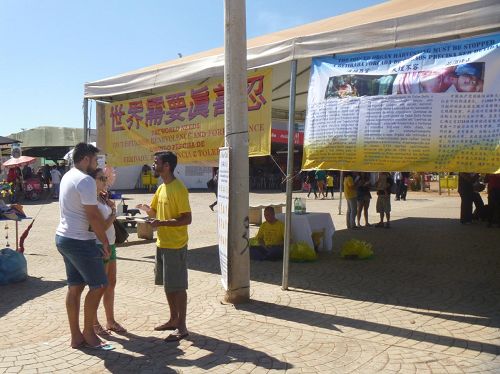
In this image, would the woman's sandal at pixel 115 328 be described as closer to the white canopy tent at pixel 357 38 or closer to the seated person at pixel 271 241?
the white canopy tent at pixel 357 38

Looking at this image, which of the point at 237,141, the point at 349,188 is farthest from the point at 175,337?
the point at 349,188

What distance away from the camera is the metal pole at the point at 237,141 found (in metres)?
5.54

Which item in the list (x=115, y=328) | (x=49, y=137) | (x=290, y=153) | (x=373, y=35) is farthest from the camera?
(x=49, y=137)

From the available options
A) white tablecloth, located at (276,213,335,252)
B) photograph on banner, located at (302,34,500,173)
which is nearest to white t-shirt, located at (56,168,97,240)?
photograph on banner, located at (302,34,500,173)

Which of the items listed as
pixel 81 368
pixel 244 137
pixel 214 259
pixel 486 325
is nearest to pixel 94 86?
pixel 214 259

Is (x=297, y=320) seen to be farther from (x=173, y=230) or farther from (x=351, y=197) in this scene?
(x=351, y=197)

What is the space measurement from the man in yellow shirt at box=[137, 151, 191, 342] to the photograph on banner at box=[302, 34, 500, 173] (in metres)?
2.01

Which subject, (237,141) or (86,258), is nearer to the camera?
(86,258)

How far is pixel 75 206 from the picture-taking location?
13.4 feet

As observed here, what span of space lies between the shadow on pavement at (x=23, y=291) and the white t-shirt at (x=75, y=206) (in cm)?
206

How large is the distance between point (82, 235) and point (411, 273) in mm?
4904

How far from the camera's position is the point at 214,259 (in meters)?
8.34

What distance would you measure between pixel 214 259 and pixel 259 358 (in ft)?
14.1

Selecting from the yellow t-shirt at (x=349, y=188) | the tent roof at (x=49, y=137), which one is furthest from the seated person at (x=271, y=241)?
the tent roof at (x=49, y=137)
